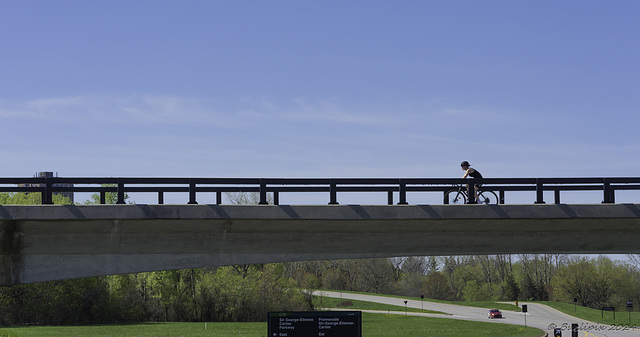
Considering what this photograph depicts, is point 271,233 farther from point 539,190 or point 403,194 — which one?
point 539,190

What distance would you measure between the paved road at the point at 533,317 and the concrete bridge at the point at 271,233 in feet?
131

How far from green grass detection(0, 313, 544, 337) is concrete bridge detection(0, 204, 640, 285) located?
103ft

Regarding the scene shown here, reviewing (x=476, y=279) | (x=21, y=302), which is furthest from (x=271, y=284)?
(x=476, y=279)

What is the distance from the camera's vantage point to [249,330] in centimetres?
5775

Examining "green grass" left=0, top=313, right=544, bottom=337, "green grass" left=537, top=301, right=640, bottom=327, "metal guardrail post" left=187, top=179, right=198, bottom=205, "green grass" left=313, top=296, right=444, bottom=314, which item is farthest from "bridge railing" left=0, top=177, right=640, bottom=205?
"green grass" left=313, top=296, right=444, bottom=314

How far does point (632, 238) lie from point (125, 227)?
14.8 m

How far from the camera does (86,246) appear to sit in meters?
21.0

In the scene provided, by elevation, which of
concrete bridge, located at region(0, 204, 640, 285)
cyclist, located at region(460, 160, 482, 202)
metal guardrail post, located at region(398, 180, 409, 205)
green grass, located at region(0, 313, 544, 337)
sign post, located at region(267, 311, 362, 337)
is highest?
cyclist, located at region(460, 160, 482, 202)

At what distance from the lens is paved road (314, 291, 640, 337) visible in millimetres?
65250

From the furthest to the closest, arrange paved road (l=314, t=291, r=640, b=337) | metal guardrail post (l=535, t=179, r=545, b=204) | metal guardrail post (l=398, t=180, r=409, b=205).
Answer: paved road (l=314, t=291, r=640, b=337)
metal guardrail post (l=535, t=179, r=545, b=204)
metal guardrail post (l=398, t=180, r=409, b=205)

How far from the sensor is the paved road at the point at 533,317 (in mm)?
65250

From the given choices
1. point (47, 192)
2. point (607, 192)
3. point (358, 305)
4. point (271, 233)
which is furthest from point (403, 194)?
point (358, 305)

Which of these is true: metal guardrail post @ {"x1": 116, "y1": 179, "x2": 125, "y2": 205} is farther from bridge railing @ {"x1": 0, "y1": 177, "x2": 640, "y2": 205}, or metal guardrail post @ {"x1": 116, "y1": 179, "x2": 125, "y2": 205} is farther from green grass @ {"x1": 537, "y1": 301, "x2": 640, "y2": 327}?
green grass @ {"x1": 537, "y1": 301, "x2": 640, "y2": 327}

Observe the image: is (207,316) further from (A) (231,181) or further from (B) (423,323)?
(A) (231,181)
